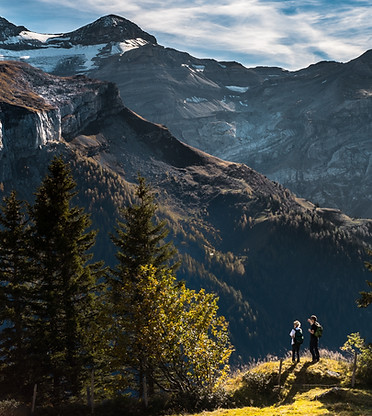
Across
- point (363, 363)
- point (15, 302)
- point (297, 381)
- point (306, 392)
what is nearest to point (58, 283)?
point (15, 302)

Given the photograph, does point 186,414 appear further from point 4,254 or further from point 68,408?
point 4,254

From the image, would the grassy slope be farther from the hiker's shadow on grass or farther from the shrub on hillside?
the shrub on hillside

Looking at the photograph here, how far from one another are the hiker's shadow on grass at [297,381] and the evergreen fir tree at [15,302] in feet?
53.1

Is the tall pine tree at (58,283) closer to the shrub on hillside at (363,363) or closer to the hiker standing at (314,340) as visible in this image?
the hiker standing at (314,340)

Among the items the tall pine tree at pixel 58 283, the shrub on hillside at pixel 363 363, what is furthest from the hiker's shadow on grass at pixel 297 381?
the tall pine tree at pixel 58 283

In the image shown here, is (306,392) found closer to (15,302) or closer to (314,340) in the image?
(314,340)

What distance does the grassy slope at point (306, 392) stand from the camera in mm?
21484

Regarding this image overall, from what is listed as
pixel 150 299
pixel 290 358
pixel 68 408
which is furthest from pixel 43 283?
pixel 290 358

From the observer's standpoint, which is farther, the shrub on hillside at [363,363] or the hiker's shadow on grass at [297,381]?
the shrub on hillside at [363,363]

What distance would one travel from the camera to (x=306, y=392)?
24.9 m

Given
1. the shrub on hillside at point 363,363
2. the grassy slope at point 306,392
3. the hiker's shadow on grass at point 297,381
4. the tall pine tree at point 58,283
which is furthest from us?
the tall pine tree at point 58,283

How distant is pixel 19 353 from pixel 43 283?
4762 millimetres

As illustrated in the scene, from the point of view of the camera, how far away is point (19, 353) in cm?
2961

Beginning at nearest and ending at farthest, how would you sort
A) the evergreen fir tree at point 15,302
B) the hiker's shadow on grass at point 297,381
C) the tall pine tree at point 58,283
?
the hiker's shadow on grass at point 297,381
the tall pine tree at point 58,283
the evergreen fir tree at point 15,302
